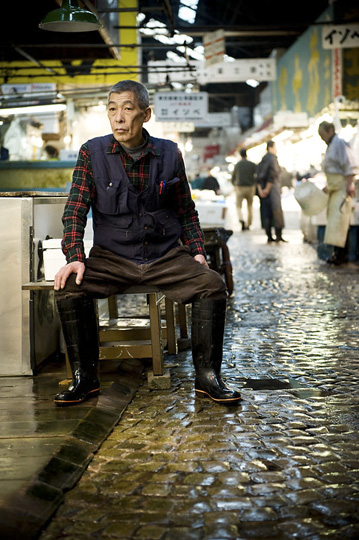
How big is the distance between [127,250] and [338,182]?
300 inches

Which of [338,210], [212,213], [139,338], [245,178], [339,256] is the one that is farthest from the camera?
[245,178]

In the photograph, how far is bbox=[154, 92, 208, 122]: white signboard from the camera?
65.4 ft

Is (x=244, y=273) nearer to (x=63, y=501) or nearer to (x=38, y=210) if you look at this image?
(x=38, y=210)

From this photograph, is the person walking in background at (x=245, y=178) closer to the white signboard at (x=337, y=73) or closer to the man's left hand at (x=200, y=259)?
the white signboard at (x=337, y=73)

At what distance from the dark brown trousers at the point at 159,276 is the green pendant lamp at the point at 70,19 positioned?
15.3ft

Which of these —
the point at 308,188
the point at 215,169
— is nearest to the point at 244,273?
the point at 308,188

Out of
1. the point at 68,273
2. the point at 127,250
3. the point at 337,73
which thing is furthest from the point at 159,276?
the point at 337,73

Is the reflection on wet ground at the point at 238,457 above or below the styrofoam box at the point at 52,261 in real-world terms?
below

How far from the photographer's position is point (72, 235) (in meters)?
4.25

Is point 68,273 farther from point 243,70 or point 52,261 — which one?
point 243,70

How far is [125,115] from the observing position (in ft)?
14.0

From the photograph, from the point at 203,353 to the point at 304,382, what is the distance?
860 millimetres

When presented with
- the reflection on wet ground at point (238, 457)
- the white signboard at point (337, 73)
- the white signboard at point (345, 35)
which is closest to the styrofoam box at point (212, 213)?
the reflection on wet ground at point (238, 457)

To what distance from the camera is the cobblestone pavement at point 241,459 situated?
103 inches
